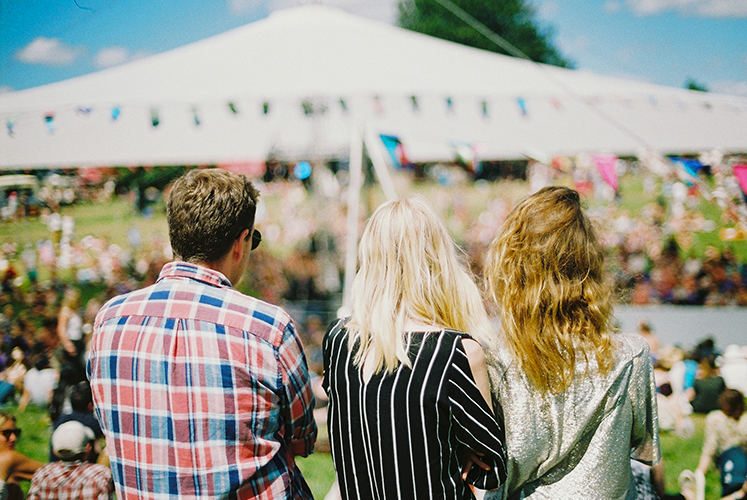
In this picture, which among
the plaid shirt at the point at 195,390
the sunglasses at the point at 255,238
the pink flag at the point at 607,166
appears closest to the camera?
the plaid shirt at the point at 195,390

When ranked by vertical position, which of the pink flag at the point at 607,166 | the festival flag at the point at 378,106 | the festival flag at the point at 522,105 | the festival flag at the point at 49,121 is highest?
the festival flag at the point at 522,105

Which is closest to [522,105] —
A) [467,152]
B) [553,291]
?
[467,152]

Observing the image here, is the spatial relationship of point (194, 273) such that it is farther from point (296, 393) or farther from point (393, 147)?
point (393, 147)

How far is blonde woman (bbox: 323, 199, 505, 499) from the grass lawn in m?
2.04

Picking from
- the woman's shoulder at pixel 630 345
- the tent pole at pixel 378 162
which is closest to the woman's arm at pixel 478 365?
the woman's shoulder at pixel 630 345

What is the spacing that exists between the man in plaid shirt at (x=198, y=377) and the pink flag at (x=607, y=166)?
429cm

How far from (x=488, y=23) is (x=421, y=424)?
A: 39.6 m

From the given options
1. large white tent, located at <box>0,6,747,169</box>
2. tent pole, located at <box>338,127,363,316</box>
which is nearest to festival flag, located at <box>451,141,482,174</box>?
large white tent, located at <box>0,6,747,169</box>

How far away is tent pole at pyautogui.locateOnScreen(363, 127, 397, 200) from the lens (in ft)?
14.6

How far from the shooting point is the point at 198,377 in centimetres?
115

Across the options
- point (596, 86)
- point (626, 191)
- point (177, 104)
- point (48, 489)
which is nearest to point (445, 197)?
point (626, 191)

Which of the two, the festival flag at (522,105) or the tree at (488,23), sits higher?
the tree at (488,23)

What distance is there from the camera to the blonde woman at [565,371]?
125cm

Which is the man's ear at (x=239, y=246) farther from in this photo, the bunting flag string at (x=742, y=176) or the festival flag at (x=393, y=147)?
the festival flag at (x=393, y=147)
